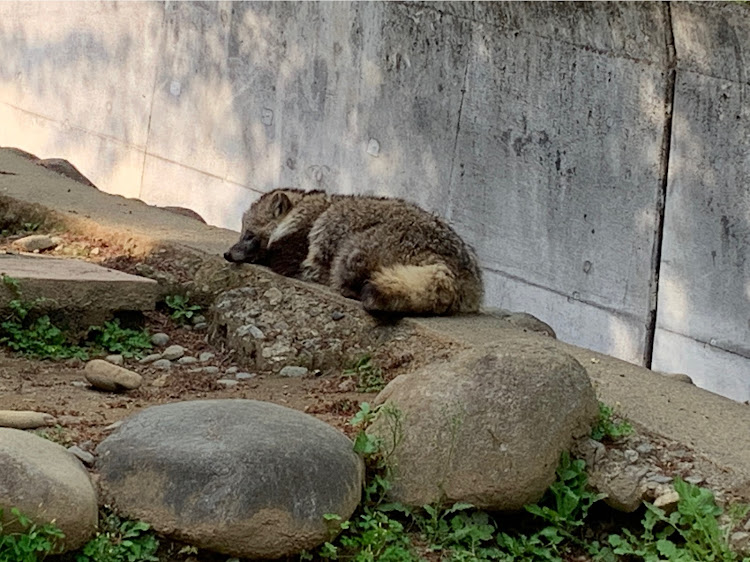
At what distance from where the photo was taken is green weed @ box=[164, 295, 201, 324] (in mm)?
7195

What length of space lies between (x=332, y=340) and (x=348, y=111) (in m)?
3.08

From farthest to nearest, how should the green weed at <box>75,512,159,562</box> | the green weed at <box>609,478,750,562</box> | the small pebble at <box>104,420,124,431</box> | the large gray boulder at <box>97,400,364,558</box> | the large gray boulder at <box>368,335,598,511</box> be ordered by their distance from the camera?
the small pebble at <box>104,420,124,431</box>
the large gray boulder at <box>368,335,598,511</box>
the green weed at <box>609,478,750,562</box>
the large gray boulder at <box>97,400,364,558</box>
the green weed at <box>75,512,159,562</box>

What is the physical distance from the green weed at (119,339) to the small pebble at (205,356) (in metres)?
0.26

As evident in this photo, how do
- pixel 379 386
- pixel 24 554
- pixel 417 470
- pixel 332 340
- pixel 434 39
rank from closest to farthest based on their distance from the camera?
1. pixel 24 554
2. pixel 417 470
3. pixel 379 386
4. pixel 332 340
5. pixel 434 39

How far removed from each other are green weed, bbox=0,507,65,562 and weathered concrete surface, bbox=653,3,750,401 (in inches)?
153

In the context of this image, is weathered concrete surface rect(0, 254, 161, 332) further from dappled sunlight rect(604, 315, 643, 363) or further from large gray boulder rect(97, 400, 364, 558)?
dappled sunlight rect(604, 315, 643, 363)

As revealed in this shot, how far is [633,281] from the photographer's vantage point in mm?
7203

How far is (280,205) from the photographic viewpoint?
7.97m

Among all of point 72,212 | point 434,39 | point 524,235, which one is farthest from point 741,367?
point 72,212

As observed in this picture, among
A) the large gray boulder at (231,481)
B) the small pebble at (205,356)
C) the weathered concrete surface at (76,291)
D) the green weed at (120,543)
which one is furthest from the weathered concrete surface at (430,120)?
the green weed at (120,543)

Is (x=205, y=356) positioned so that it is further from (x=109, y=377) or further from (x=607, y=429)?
(x=607, y=429)

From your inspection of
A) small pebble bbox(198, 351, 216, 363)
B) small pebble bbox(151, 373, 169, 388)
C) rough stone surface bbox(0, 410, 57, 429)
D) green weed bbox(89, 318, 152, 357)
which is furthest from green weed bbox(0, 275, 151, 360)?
rough stone surface bbox(0, 410, 57, 429)

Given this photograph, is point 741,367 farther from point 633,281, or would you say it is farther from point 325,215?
point 325,215

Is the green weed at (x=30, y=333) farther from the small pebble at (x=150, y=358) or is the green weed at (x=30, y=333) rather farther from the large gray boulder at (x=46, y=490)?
the large gray boulder at (x=46, y=490)
